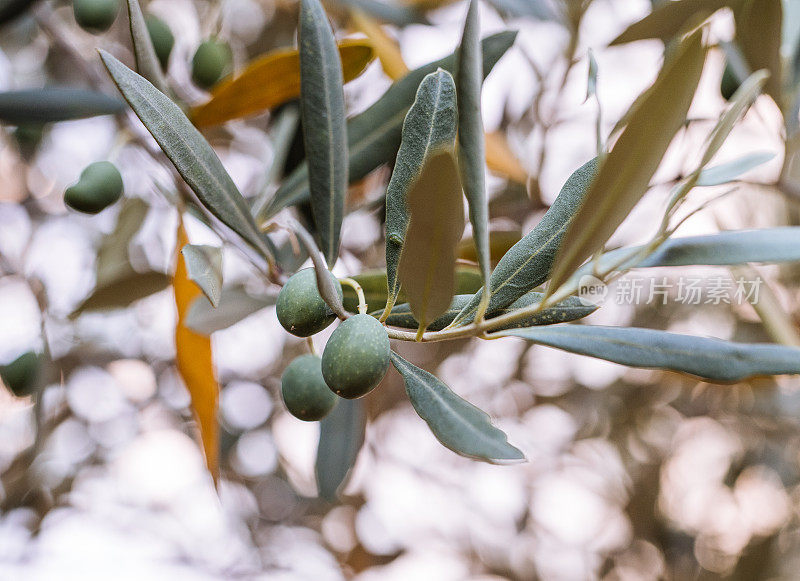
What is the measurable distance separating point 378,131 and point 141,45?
0.24 metres

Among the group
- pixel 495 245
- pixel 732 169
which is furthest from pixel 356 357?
pixel 495 245

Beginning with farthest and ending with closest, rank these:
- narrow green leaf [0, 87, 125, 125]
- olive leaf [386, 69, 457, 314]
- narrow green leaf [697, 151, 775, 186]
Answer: narrow green leaf [0, 87, 125, 125] < narrow green leaf [697, 151, 775, 186] < olive leaf [386, 69, 457, 314]

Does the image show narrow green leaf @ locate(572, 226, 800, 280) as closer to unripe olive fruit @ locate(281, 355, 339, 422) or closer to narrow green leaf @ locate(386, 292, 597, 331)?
narrow green leaf @ locate(386, 292, 597, 331)

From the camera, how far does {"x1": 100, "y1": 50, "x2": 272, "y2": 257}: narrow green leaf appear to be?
0.44 metres

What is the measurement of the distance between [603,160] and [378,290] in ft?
0.82

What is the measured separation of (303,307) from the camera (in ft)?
1.61

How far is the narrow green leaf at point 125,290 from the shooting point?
97 cm

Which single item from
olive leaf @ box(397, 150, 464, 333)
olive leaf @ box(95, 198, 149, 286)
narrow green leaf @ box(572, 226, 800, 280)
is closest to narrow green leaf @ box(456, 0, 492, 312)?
olive leaf @ box(397, 150, 464, 333)

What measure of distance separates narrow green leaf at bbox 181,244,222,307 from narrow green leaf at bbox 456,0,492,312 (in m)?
0.18

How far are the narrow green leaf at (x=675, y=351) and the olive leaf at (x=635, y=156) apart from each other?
2.6 inches

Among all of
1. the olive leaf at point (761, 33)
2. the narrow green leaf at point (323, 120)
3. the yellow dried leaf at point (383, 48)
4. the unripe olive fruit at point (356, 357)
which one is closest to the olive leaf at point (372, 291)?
the narrow green leaf at point (323, 120)

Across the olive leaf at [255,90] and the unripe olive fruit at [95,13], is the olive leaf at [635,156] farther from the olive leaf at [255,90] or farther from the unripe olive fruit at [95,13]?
the unripe olive fruit at [95,13]

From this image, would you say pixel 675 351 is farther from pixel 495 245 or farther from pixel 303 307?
pixel 495 245

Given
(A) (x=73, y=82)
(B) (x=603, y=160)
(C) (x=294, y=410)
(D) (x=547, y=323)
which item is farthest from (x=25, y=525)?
(B) (x=603, y=160)
